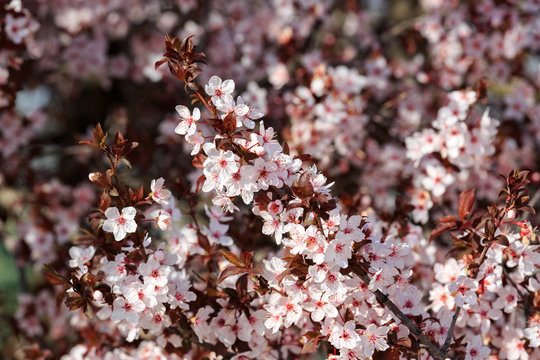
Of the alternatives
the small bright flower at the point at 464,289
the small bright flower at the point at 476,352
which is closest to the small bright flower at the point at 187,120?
the small bright flower at the point at 464,289

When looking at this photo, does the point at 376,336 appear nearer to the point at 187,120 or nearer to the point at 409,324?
the point at 409,324

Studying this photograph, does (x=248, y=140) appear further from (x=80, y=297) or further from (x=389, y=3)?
(x=389, y=3)

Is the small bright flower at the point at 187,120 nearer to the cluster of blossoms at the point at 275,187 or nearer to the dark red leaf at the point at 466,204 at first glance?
the cluster of blossoms at the point at 275,187

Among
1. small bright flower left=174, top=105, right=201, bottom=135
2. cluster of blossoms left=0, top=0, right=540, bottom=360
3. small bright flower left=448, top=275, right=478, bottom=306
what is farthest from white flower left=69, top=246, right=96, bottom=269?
small bright flower left=448, top=275, right=478, bottom=306

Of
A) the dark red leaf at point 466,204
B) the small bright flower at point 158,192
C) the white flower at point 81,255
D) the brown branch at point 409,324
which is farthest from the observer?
the dark red leaf at point 466,204

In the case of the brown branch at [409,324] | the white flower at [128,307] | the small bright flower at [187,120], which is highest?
the small bright flower at [187,120]

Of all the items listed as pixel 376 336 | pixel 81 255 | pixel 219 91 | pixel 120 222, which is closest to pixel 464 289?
pixel 376 336

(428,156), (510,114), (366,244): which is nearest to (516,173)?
(366,244)
